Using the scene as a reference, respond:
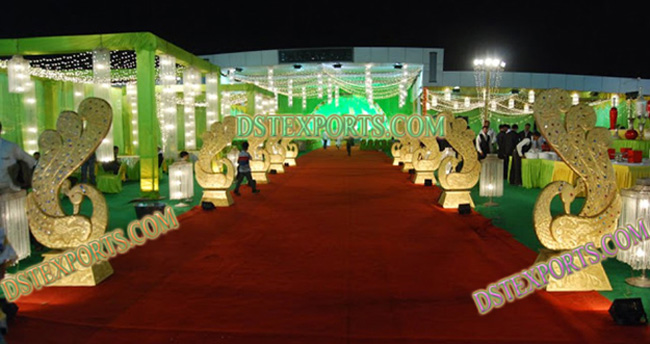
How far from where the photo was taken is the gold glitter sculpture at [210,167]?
6.84 m

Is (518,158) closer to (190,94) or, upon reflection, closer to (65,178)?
(190,94)

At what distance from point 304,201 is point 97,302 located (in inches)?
180

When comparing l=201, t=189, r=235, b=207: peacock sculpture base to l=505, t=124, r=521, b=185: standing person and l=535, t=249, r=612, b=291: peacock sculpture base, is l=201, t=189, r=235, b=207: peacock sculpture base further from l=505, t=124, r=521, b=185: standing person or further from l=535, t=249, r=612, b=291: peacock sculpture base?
l=505, t=124, r=521, b=185: standing person

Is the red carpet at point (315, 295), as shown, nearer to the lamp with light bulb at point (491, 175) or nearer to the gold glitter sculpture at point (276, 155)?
the lamp with light bulb at point (491, 175)

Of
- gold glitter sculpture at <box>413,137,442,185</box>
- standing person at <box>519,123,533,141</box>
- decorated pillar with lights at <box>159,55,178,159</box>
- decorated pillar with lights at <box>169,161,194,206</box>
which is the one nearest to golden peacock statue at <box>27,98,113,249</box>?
decorated pillar with lights at <box>169,161,194,206</box>

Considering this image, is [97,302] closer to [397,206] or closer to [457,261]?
[457,261]

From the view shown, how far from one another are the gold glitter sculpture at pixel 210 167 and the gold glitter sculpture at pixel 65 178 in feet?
10.9

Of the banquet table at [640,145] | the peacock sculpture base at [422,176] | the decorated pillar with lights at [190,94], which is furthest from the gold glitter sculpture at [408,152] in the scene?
the decorated pillar with lights at [190,94]

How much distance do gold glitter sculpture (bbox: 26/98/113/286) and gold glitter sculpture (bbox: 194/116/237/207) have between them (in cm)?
333

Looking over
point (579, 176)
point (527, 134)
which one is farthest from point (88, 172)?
point (527, 134)

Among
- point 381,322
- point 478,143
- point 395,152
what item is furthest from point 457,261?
point 395,152

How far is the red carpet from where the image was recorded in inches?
100

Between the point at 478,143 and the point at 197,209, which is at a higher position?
the point at 478,143

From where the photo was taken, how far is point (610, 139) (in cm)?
323
